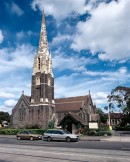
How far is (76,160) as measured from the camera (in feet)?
41.8

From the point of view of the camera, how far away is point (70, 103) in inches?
3123

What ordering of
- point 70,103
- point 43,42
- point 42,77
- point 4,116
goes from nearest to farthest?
point 42,77, point 43,42, point 70,103, point 4,116

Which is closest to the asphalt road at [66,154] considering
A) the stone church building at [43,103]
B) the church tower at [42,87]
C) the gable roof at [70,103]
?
the stone church building at [43,103]

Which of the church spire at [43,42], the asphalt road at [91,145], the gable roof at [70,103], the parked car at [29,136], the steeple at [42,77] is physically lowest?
the asphalt road at [91,145]

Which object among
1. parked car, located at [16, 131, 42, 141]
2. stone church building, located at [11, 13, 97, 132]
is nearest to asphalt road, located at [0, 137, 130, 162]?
parked car, located at [16, 131, 42, 141]

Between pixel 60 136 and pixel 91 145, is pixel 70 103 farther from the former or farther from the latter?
pixel 91 145

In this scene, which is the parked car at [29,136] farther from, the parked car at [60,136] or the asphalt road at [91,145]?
the asphalt road at [91,145]

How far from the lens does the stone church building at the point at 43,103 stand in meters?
70.4

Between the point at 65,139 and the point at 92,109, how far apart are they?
54.5 metres

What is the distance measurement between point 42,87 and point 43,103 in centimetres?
478

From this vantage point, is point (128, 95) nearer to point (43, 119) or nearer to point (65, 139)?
point (43, 119)

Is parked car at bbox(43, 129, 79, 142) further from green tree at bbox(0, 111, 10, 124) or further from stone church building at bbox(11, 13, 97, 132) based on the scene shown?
green tree at bbox(0, 111, 10, 124)

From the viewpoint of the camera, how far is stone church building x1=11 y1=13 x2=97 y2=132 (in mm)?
70438

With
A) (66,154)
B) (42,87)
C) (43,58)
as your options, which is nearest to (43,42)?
(43,58)
